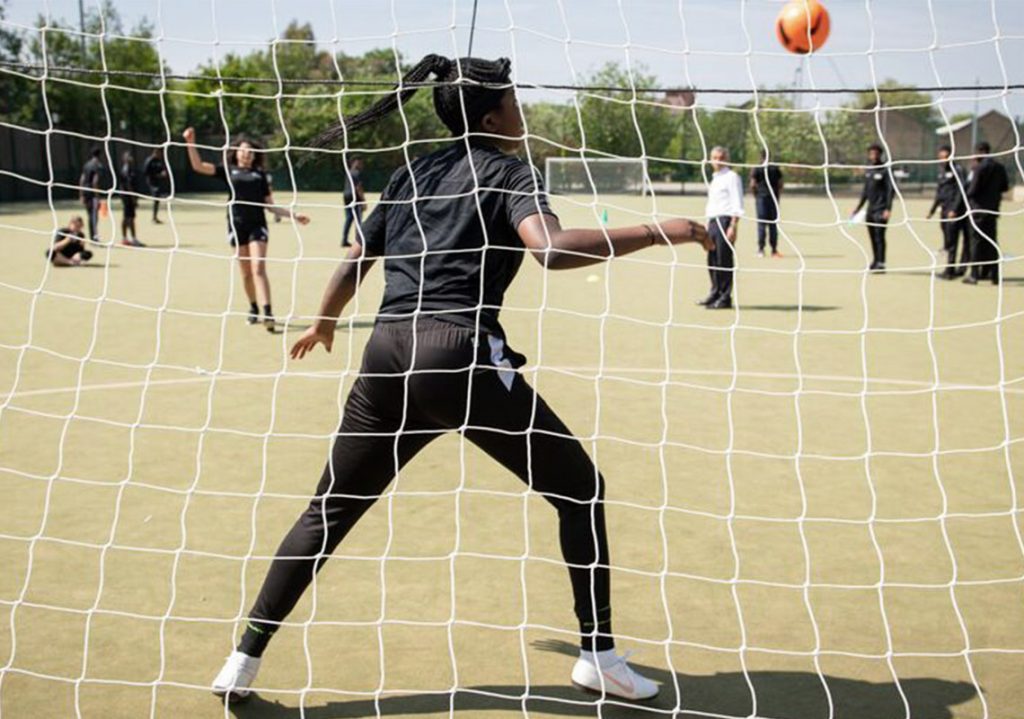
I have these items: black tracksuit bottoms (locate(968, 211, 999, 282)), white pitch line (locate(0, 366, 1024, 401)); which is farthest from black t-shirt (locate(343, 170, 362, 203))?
black tracksuit bottoms (locate(968, 211, 999, 282))

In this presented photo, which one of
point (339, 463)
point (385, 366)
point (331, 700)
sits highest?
point (385, 366)

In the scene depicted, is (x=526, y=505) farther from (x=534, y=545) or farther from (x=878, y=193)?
(x=878, y=193)

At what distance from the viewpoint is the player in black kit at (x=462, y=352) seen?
3.38 metres

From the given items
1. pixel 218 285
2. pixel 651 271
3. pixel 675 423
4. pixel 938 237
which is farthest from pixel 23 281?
pixel 938 237

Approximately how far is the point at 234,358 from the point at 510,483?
3888mm

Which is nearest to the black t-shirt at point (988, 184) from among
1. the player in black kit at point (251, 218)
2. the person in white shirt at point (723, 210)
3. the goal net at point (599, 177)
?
the person in white shirt at point (723, 210)

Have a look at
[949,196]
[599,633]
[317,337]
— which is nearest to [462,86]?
[317,337]

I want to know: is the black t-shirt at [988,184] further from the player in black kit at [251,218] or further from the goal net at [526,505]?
the player in black kit at [251,218]

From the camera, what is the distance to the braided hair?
11.6 ft

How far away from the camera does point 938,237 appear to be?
24359 mm

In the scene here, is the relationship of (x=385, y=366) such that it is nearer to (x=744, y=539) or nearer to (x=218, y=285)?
(x=744, y=539)

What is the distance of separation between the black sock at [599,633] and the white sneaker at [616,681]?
2.1 inches

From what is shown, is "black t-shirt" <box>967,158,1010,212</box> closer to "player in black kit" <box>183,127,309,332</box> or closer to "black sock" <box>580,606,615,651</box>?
"player in black kit" <box>183,127,309,332</box>

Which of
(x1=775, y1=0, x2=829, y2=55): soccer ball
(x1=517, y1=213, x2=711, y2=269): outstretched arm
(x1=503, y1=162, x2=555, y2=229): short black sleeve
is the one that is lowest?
(x1=517, y1=213, x2=711, y2=269): outstretched arm
